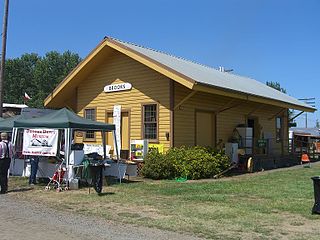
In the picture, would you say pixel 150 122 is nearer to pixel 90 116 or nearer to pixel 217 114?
pixel 217 114

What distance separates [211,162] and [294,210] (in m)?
7.22

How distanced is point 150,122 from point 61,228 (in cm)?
1072

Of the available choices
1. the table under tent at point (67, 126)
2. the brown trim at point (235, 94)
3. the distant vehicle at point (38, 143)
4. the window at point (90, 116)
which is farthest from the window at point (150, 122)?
the distant vehicle at point (38, 143)

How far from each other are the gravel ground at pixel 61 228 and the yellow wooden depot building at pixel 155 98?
7902mm

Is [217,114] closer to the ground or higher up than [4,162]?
higher up

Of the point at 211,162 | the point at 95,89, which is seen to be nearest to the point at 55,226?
the point at 211,162

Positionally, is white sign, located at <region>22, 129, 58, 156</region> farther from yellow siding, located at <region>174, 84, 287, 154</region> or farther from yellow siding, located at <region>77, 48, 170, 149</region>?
yellow siding, located at <region>174, 84, 287, 154</region>

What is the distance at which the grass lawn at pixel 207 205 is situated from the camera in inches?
309

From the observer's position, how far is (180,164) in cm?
1609

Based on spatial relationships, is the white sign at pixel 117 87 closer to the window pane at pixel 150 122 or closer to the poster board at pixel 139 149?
the window pane at pixel 150 122

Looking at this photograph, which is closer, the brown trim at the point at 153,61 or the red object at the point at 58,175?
the red object at the point at 58,175

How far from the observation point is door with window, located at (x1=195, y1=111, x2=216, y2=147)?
61.6 ft

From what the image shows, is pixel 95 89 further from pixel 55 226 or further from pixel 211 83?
pixel 55 226

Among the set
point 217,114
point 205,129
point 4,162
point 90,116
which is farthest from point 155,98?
point 4,162
